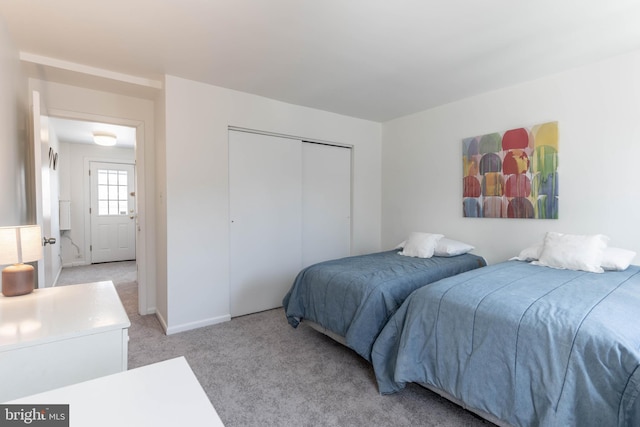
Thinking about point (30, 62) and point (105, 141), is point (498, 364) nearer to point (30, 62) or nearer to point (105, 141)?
point (30, 62)

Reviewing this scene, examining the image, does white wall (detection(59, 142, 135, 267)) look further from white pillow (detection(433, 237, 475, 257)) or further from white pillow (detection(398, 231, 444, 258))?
white pillow (detection(433, 237, 475, 257))

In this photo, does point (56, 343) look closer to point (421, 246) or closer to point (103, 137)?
point (421, 246)

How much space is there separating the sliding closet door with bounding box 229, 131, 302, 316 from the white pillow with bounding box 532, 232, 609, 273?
235 centimetres

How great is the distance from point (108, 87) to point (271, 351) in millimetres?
2782

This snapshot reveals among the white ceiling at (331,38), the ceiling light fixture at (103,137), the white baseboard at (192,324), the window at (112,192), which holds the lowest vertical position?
the white baseboard at (192,324)

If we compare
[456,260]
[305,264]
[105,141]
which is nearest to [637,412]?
[456,260]

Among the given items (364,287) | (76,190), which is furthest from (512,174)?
(76,190)

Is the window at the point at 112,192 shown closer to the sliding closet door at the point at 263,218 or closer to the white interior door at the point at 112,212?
the white interior door at the point at 112,212

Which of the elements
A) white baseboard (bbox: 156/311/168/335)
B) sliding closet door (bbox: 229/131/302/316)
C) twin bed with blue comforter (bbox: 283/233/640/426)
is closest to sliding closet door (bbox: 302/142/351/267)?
sliding closet door (bbox: 229/131/302/316)

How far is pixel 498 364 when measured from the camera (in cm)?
144

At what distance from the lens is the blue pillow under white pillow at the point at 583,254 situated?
7.13 feet

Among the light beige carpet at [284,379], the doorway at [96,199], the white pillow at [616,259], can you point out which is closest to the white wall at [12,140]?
the light beige carpet at [284,379]

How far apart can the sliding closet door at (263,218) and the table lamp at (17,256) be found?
1715 millimetres

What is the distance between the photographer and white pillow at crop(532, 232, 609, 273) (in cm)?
220
